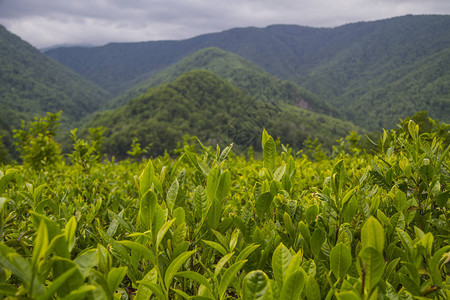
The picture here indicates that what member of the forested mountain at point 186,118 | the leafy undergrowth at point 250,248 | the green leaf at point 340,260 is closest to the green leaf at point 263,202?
the leafy undergrowth at point 250,248

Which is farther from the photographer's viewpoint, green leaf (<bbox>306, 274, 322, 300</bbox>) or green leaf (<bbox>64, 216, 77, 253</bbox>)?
green leaf (<bbox>306, 274, 322, 300</bbox>)

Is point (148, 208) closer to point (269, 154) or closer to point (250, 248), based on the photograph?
point (250, 248)

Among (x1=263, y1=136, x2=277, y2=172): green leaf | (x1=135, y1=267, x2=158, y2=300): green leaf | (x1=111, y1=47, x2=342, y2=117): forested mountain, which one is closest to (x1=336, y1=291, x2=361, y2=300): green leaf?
(x1=135, y1=267, x2=158, y2=300): green leaf

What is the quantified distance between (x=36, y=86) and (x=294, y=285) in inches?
7193

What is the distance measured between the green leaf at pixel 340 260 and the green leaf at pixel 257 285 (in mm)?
245

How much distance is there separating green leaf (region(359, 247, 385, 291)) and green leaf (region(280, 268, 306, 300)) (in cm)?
13

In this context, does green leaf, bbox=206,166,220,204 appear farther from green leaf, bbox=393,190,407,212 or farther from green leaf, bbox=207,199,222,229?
green leaf, bbox=393,190,407,212

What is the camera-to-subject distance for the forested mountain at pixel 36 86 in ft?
463

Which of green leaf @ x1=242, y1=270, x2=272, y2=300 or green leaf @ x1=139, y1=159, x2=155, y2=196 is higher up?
green leaf @ x1=139, y1=159, x2=155, y2=196

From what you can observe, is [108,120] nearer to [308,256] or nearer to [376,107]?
[308,256]

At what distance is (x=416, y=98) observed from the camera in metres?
129

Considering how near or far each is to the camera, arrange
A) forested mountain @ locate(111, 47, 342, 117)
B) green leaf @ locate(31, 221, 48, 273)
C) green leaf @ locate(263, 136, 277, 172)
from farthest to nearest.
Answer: forested mountain @ locate(111, 47, 342, 117)
green leaf @ locate(263, 136, 277, 172)
green leaf @ locate(31, 221, 48, 273)

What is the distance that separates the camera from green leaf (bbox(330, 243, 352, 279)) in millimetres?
750

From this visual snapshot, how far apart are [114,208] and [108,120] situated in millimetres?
104676
